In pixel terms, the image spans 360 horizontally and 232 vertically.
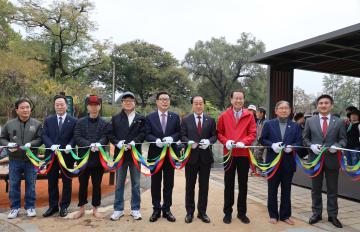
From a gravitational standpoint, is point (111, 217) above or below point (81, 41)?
below

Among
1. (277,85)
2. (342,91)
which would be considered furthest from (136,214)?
(342,91)

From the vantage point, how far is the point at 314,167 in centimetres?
469

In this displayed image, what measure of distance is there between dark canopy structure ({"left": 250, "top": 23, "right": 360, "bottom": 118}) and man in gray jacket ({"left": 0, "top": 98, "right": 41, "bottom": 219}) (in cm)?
495

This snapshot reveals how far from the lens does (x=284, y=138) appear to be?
4641 millimetres

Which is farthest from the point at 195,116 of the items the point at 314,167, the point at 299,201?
the point at 299,201

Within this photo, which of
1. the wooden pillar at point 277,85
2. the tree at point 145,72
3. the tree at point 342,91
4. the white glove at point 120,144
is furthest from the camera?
the tree at point 145,72

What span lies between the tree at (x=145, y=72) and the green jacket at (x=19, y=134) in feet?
130

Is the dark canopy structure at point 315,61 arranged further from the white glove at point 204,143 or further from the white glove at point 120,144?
the white glove at point 120,144

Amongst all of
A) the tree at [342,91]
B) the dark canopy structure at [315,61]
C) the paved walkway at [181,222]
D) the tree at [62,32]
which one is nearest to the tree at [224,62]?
the tree at [342,91]

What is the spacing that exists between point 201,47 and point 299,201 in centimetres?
4147

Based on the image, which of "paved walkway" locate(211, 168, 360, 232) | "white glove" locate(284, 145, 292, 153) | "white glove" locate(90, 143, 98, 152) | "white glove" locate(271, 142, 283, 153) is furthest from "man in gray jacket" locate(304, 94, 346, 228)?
"white glove" locate(90, 143, 98, 152)

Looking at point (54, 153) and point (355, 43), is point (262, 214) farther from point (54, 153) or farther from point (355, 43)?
point (355, 43)

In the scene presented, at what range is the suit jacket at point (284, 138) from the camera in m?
4.58

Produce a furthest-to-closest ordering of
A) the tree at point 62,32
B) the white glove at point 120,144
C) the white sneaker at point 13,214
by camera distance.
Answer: the tree at point 62,32 < the white sneaker at point 13,214 < the white glove at point 120,144
